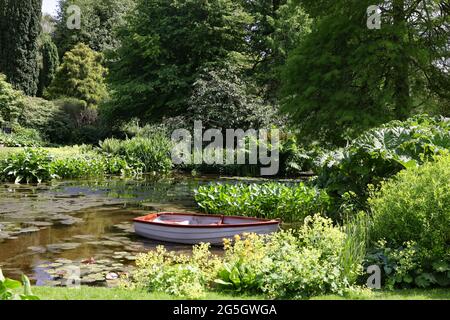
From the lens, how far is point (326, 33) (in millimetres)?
15625

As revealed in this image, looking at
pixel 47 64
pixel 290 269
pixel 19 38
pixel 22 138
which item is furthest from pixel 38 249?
pixel 47 64

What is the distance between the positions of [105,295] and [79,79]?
3539 centimetres

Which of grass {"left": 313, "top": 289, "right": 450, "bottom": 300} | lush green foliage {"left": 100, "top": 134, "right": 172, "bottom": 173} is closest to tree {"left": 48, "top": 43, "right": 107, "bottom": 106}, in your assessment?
lush green foliage {"left": 100, "top": 134, "right": 172, "bottom": 173}

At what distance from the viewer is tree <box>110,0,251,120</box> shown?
28766mm

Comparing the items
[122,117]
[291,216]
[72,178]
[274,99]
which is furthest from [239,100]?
[291,216]

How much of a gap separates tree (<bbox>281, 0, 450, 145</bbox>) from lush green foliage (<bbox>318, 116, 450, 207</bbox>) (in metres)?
4.35

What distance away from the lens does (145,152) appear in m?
24.0

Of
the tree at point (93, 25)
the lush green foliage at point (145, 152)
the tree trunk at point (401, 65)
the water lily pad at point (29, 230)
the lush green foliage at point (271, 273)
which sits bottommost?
the water lily pad at point (29, 230)

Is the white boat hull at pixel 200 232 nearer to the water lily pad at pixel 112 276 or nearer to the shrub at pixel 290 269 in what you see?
the water lily pad at pixel 112 276

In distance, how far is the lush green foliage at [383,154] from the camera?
340 inches

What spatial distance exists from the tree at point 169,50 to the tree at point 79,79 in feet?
25.2

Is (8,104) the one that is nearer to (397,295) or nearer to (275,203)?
(275,203)

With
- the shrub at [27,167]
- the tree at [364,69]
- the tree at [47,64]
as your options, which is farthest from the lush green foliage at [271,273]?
the tree at [47,64]

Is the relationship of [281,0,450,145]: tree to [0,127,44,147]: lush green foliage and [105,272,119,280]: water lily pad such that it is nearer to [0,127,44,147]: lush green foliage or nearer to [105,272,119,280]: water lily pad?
[105,272,119,280]: water lily pad
